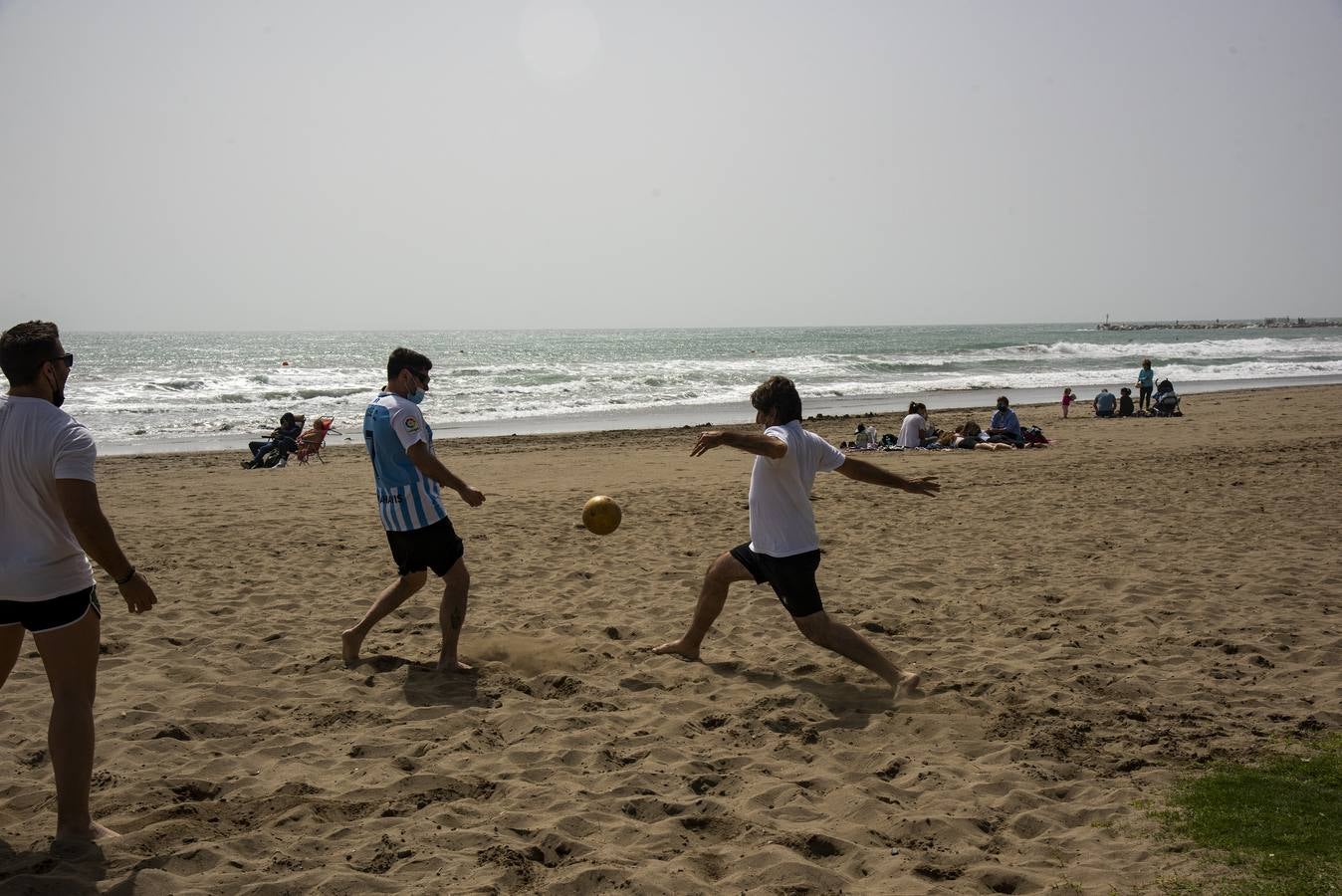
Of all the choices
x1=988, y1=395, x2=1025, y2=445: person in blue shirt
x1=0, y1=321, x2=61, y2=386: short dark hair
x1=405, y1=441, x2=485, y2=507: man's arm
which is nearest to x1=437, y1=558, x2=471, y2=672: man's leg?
x1=405, y1=441, x2=485, y2=507: man's arm

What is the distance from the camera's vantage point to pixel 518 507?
1127 centimetres

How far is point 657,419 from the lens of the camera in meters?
26.4

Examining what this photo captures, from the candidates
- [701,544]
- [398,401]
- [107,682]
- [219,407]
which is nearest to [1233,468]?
[701,544]

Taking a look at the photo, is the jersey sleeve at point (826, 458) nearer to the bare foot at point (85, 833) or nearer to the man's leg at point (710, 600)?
the man's leg at point (710, 600)

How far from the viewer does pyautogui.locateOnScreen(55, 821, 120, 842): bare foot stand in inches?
136

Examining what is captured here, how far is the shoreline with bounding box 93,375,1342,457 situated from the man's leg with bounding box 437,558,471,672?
15.8 meters

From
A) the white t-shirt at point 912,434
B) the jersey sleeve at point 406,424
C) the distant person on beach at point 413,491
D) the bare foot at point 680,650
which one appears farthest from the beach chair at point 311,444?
the bare foot at point 680,650

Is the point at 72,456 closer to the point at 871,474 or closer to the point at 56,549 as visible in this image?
the point at 56,549

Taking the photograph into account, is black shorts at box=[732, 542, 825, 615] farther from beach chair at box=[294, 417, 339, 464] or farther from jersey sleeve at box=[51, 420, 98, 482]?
beach chair at box=[294, 417, 339, 464]

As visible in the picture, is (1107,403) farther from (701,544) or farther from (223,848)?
(223,848)

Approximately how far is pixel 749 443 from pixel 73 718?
2862 mm

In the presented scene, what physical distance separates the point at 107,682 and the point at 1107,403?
2153cm

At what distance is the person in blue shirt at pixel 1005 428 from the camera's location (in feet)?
54.7

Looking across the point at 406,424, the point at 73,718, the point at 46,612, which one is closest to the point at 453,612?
the point at 406,424
